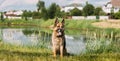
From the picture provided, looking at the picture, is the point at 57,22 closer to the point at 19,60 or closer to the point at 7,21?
the point at 19,60

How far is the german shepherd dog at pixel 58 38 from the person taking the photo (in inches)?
467

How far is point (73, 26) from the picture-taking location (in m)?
72.9

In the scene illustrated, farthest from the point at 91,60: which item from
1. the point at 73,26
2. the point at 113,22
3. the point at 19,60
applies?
the point at 73,26

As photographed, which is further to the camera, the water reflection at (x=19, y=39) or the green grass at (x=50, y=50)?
the water reflection at (x=19, y=39)

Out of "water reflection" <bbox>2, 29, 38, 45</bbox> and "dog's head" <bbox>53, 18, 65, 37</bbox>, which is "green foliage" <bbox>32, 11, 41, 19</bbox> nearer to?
"water reflection" <bbox>2, 29, 38, 45</bbox>

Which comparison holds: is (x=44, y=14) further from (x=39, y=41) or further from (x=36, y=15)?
(x=39, y=41)

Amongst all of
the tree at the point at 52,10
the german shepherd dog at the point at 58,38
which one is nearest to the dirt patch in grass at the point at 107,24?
the tree at the point at 52,10

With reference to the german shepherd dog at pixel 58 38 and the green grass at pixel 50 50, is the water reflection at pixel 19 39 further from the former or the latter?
the german shepherd dog at pixel 58 38

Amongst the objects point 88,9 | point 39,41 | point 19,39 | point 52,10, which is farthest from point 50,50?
point 52,10

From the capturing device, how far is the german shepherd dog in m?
11.9

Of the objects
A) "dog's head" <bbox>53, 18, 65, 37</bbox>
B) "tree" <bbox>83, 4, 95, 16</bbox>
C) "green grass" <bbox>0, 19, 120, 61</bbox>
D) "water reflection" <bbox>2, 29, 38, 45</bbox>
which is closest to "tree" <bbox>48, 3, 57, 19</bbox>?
"green grass" <bbox>0, 19, 120, 61</bbox>

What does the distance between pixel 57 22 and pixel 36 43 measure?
10189mm

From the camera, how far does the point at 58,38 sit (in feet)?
40.2

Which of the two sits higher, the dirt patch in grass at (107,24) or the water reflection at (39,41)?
the water reflection at (39,41)
